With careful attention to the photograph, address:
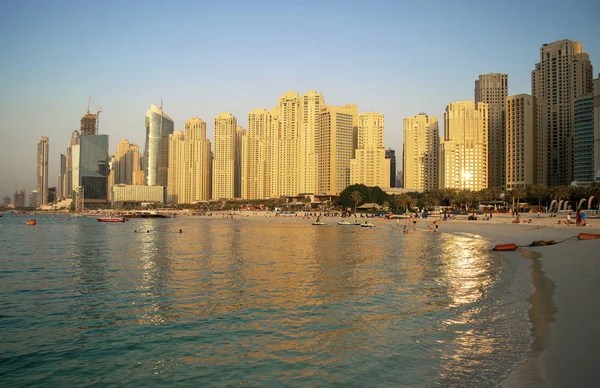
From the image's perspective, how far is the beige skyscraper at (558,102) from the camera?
17425 centimetres

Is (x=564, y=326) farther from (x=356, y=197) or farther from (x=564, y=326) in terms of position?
(x=356, y=197)

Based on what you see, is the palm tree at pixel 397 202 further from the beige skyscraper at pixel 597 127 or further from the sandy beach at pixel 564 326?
the sandy beach at pixel 564 326

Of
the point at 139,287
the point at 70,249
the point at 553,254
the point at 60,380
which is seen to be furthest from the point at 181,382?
the point at 70,249

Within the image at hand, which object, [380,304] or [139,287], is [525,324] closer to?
[380,304]

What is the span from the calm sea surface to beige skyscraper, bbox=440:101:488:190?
163 meters

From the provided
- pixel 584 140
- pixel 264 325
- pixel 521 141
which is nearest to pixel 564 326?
pixel 264 325

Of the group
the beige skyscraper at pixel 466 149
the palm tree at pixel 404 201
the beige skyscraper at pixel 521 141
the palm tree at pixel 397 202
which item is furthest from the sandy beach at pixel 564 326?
the beige skyscraper at pixel 466 149

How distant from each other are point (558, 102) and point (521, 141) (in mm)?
34912

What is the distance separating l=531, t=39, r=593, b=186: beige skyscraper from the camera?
572 ft

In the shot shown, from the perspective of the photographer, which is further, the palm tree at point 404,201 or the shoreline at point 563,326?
the palm tree at point 404,201

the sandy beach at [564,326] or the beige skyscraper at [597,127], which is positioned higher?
the beige skyscraper at [597,127]

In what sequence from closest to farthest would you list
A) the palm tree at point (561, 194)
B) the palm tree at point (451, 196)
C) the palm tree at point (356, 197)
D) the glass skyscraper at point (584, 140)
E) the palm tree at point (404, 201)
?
the palm tree at point (561, 194) < the glass skyscraper at point (584, 140) < the palm tree at point (451, 196) < the palm tree at point (404, 201) < the palm tree at point (356, 197)

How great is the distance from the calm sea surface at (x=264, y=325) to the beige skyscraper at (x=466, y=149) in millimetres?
162636

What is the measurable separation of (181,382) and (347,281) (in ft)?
52.1
